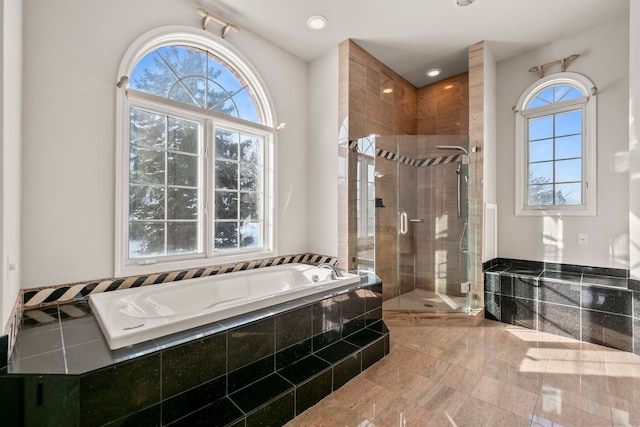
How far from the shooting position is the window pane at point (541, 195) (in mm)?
3074

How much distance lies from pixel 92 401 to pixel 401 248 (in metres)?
2.83

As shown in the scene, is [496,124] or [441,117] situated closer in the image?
[496,124]

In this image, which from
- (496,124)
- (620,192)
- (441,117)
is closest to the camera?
(620,192)

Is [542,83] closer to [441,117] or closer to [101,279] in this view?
[441,117]

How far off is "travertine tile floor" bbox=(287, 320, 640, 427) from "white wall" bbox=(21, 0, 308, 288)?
1.71 meters

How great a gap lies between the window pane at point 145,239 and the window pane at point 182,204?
14 cm

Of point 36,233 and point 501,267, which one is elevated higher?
point 36,233

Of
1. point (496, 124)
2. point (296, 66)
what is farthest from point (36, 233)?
point (496, 124)

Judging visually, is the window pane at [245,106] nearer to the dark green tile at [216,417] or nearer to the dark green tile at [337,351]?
the dark green tile at [337,351]

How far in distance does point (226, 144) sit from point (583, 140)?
3.44m

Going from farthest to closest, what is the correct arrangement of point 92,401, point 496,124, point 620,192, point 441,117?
point 441,117, point 496,124, point 620,192, point 92,401

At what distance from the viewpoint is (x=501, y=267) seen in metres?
3.20

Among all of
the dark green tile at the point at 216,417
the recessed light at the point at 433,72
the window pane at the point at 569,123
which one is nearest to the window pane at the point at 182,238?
the dark green tile at the point at 216,417

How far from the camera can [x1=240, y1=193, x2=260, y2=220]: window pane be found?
113 inches
